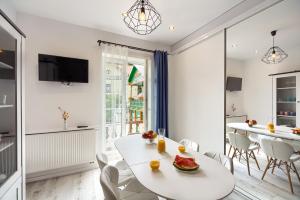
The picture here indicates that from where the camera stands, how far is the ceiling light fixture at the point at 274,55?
1588 mm

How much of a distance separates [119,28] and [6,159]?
2.45 meters

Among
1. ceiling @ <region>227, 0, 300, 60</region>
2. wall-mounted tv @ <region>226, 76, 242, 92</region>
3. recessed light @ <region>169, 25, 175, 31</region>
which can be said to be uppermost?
recessed light @ <region>169, 25, 175, 31</region>

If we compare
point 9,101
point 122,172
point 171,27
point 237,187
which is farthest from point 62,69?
point 237,187

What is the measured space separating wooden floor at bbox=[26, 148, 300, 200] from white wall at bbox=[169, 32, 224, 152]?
0.49 metres

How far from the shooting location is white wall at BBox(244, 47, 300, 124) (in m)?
1.75

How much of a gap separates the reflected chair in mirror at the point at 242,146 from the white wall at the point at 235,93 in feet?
1.14

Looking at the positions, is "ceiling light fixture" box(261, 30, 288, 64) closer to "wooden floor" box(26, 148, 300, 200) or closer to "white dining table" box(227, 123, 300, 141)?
"white dining table" box(227, 123, 300, 141)

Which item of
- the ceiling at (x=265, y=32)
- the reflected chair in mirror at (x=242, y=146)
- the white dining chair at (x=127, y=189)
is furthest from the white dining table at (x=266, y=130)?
the white dining chair at (x=127, y=189)

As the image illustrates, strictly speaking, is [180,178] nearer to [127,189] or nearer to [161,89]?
[127,189]

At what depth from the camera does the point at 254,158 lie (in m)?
1.89

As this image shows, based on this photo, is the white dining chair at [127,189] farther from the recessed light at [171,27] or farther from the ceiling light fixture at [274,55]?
the recessed light at [171,27]

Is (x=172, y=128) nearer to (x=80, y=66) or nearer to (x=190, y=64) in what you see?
(x=190, y=64)

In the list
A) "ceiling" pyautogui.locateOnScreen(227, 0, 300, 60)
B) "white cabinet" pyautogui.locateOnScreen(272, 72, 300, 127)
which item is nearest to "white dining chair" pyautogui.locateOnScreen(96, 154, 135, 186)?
"white cabinet" pyautogui.locateOnScreen(272, 72, 300, 127)

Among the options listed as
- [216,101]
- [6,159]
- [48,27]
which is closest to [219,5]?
[216,101]
